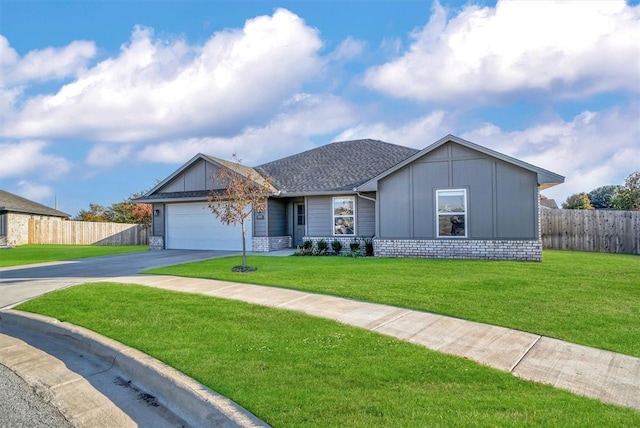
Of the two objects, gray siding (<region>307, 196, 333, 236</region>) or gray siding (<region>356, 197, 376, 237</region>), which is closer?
gray siding (<region>356, 197, 376, 237</region>)

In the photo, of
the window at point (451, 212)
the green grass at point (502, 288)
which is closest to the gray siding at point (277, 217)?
the green grass at point (502, 288)

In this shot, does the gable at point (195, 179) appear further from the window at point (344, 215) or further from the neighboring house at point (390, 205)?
the window at point (344, 215)

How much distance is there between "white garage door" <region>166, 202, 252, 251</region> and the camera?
18906mm

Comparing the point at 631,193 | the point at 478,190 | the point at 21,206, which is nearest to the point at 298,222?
the point at 478,190

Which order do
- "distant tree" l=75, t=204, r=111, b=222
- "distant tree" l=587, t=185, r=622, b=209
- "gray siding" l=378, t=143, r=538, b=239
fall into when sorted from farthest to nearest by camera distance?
"distant tree" l=587, t=185, r=622, b=209 → "distant tree" l=75, t=204, r=111, b=222 → "gray siding" l=378, t=143, r=538, b=239

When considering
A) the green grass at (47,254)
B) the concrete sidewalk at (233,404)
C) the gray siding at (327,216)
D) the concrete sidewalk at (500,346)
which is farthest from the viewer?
the gray siding at (327,216)

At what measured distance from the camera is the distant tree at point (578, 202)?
35.7m

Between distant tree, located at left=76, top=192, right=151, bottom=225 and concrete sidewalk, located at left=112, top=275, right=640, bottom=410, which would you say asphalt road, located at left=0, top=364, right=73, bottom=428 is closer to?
concrete sidewalk, located at left=112, top=275, right=640, bottom=410

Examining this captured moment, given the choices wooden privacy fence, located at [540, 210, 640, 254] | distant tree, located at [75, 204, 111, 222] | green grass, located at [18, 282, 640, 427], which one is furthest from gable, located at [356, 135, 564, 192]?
distant tree, located at [75, 204, 111, 222]

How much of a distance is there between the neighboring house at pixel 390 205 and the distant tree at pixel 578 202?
82.9ft

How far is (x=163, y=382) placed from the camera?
152 inches

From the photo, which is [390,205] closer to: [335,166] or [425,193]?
[425,193]

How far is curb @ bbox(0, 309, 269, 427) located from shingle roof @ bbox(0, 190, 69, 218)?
29.0m

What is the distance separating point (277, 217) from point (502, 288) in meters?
12.4
